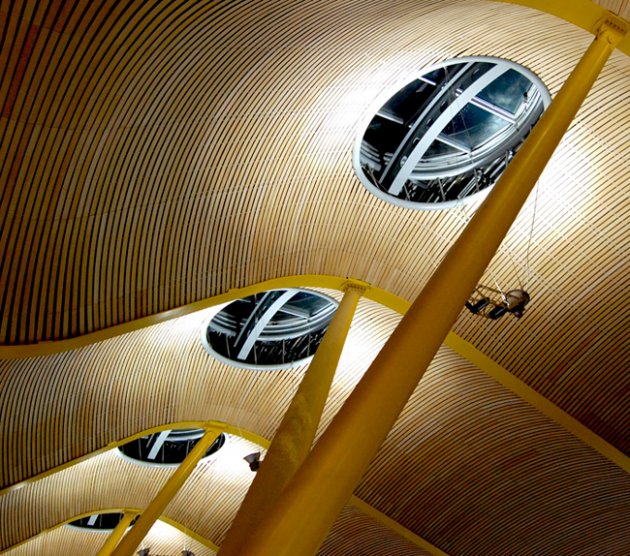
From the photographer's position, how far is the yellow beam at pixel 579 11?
7.60 meters

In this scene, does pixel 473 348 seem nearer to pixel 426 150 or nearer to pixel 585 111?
pixel 426 150

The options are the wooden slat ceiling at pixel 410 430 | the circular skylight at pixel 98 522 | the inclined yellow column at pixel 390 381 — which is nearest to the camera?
the inclined yellow column at pixel 390 381

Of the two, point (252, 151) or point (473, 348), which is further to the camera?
point (473, 348)

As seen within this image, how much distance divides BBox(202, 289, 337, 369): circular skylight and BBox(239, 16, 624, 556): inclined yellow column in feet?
31.0

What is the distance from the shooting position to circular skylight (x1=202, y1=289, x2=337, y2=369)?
15.8 metres

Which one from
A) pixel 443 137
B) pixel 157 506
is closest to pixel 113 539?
pixel 157 506

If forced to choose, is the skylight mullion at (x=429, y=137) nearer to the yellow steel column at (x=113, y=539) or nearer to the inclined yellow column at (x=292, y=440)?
the inclined yellow column at (x=292, y=440)

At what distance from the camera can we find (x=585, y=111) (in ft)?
31.9

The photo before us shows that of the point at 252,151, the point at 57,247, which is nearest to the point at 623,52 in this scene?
the point at 252,151

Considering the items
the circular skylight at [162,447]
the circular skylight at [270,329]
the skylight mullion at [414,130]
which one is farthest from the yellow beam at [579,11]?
the circular skylight at [162,447]

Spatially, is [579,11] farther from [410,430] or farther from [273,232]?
[410,430]

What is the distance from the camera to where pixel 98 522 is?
26.1 m

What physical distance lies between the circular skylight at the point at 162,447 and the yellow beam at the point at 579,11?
14871 mm

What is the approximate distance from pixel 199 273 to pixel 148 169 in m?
1.97
